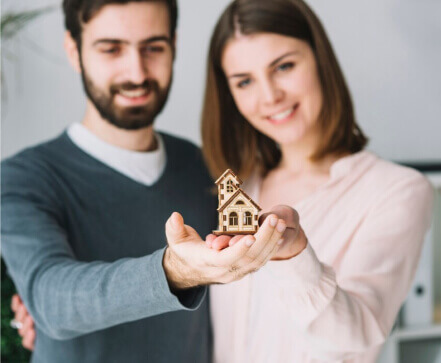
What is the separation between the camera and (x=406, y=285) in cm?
69

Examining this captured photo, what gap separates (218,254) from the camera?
16.9 inches

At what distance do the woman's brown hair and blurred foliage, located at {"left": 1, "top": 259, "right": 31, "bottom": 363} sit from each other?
418 mm

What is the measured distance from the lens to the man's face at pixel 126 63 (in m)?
0.78

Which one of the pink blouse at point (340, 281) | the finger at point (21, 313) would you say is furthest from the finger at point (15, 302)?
the pink blouse at point (340, 281)

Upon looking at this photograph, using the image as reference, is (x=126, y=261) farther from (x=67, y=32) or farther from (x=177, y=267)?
(x=67, y=32)

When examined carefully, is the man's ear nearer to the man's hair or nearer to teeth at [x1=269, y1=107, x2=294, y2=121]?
the man's hair

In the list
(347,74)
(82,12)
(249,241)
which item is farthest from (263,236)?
(347,74)

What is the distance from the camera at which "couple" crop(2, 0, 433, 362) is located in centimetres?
66

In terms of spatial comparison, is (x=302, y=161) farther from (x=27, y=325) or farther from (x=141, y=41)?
(x=27, y=325)

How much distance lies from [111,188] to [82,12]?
0.24m

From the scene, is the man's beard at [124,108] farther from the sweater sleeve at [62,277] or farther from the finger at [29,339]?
the finger at [29,339]

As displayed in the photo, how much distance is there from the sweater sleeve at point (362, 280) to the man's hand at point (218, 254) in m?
0.09

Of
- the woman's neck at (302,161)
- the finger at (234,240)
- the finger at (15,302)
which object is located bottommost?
the finger at (15,302)

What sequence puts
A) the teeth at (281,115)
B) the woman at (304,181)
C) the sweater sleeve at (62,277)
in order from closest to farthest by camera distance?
the sweater sleeve at (62,277)
the woman at (304,181)
the teeth at (281,115)
